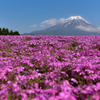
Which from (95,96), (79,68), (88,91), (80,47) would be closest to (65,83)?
(88,91)

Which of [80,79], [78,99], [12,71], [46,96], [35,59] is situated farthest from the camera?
[35,59]

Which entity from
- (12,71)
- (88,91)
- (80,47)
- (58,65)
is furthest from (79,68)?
(80,47)

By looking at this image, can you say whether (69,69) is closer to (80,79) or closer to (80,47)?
(80,79)

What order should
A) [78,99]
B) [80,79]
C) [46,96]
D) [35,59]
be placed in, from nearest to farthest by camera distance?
1. [46,96]
2. [78,99]
3. [80,79]
4. [35,59]

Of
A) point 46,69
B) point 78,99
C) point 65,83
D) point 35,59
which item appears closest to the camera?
point 65,83

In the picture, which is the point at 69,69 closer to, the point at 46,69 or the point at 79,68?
the point at 79,68

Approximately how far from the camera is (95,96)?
2.15 meters

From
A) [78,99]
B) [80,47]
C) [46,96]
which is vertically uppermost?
[80,47]

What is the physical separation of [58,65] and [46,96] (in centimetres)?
226

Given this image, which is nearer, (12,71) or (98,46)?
(12,71)

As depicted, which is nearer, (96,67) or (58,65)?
(96,67)

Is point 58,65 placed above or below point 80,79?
above

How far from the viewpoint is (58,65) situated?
4.59m

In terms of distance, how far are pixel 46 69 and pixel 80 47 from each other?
14.5ft
